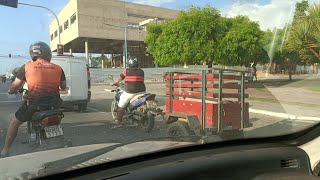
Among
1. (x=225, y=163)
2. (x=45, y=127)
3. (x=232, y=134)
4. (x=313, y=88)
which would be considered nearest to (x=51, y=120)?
(x=45, y=127)

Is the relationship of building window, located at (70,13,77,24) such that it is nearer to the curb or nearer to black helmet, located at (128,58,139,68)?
black helmet, located at (128,58,139,68)

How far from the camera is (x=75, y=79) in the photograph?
2252 mm

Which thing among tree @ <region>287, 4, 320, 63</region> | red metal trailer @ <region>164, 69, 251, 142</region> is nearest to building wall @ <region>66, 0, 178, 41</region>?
red metal trailer @ <region>164, 69, 251, 142</region>

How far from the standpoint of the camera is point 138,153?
5.83 feet

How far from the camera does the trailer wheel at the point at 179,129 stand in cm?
220

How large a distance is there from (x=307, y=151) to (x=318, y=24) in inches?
35.5

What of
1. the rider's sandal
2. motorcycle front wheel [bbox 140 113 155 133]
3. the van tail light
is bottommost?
the rider's sandal

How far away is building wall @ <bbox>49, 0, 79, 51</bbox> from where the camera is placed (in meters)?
1.90

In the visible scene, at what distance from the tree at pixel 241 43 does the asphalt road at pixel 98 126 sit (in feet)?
1.29

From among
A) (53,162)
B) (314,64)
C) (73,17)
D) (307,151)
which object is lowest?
(307,151)

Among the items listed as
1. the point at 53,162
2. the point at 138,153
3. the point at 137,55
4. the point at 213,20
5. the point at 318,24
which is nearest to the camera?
the point at 53,162

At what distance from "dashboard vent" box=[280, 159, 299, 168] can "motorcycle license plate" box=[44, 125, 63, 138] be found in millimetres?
1105

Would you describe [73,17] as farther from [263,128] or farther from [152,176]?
[263,128]

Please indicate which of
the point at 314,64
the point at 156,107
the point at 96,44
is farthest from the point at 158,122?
the point at 314,64
